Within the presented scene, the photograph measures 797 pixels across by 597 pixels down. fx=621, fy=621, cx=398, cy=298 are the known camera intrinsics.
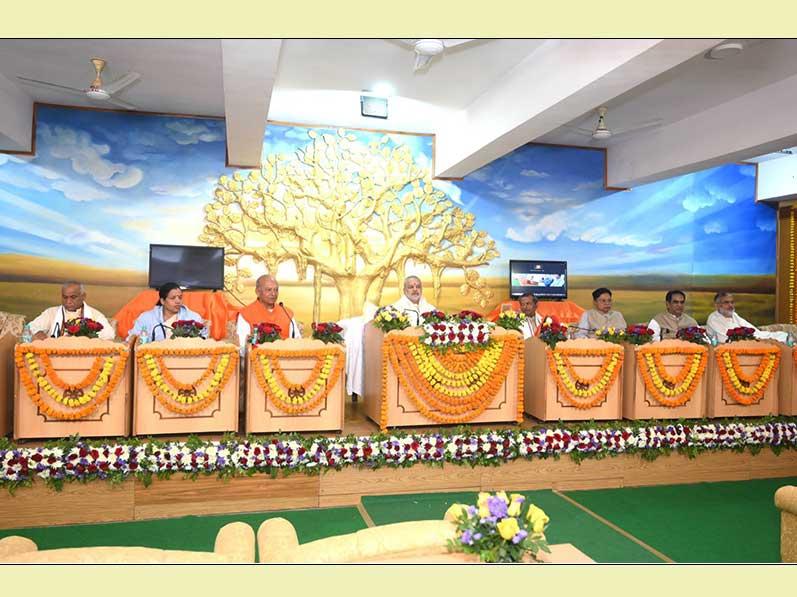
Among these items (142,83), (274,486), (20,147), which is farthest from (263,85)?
(20,147)

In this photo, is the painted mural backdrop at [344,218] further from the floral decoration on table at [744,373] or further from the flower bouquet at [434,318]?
the floral decoration on table at [744,373]

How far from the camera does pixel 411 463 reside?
5.08 metres

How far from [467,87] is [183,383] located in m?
4.51

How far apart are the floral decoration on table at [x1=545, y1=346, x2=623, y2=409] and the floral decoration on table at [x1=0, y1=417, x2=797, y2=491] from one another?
25cm

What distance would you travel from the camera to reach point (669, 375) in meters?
5.74

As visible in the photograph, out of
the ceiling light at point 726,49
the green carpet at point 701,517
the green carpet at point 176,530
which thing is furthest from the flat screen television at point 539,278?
the green carpet at point 176,530

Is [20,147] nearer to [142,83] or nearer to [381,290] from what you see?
[142,83]

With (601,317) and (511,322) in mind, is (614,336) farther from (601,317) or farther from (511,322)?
(601,317)

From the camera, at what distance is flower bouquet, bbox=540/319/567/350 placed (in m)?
5.54

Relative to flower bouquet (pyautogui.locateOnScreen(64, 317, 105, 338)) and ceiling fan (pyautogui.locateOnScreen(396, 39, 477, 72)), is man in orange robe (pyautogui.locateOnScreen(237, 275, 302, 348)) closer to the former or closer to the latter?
flower bouquet (pyautogui.locateOnScreen(64, 317, 105, 338))

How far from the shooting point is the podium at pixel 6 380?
181 inches

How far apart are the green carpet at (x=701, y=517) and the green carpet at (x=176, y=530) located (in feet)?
6.84

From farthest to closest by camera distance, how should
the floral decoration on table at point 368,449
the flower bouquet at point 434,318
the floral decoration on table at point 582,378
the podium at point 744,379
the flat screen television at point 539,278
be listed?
the flat screen television at point 539,278
the podium at point 744,379
the floral decoration on table at point 582,378
the flower bouquet at point 434,318
the floral decoration on table at point 368,449

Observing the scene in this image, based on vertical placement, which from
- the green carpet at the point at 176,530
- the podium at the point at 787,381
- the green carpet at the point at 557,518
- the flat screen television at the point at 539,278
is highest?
the flat screen television at the point at 539,278
